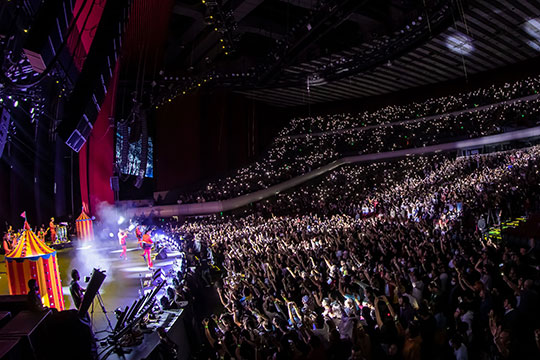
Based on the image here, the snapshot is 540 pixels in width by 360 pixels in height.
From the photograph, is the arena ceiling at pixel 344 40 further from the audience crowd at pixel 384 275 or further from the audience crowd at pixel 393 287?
the audience crowd at pixel 393 287

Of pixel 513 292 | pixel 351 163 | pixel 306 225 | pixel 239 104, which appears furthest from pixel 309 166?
pixel 513 292

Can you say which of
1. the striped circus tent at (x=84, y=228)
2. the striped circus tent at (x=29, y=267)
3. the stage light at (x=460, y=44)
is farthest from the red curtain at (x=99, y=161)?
the stage light at (x=460, y=44)

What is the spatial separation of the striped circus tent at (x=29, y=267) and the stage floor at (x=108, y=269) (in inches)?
41.9

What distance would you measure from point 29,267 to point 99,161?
1401cm

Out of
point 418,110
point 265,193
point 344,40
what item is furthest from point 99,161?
point 418,110

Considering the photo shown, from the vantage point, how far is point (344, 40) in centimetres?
2052

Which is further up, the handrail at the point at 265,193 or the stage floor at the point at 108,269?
the handrail at the point at 265,193

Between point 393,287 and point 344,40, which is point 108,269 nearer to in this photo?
point 393,287

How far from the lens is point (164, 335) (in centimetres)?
Result: 584

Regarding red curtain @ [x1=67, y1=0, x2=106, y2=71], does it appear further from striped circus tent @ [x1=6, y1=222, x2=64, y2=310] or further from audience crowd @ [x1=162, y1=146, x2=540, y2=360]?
audience crowd @ [x1=162, y1=146, x2=540, y2=360]

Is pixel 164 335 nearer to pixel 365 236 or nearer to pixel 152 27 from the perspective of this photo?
pixel 365 236

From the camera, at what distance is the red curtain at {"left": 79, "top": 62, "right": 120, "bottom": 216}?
62.3 ft

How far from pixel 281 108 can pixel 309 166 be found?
867 cm

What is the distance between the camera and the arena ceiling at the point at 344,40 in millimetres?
14727
